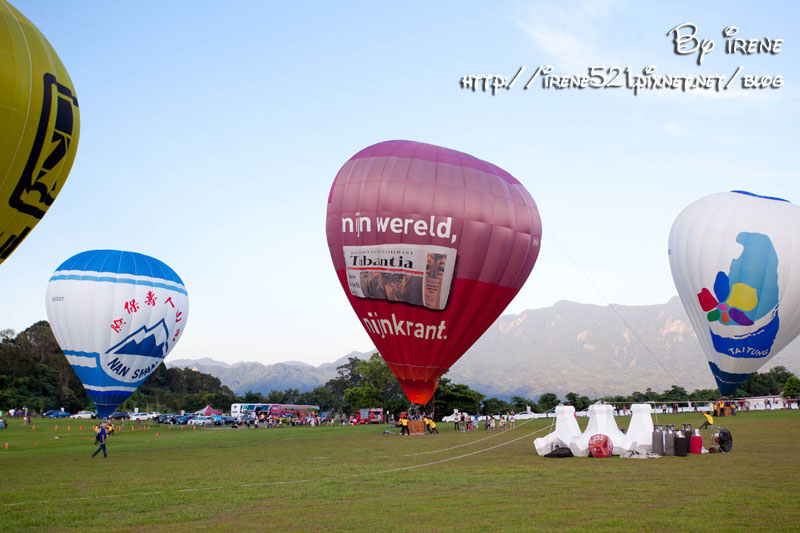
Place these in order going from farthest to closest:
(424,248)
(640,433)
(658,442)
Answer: (424,248) < (640,433) < (658,442)

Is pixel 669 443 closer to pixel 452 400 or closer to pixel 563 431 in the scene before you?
pixel 563 431

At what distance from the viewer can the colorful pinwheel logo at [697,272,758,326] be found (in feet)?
117

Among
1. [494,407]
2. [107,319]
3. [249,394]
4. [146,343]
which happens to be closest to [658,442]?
[107,319]

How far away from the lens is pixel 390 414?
69.9 metres

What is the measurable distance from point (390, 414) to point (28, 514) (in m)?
59.5

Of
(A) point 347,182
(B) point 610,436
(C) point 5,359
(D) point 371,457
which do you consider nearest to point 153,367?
(A) point 347,182

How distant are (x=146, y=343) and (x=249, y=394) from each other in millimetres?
75009

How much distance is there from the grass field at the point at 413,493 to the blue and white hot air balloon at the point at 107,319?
15.3 m

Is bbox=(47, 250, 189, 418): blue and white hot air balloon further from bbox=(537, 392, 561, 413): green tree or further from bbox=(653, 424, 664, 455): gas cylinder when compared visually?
bbox=(537, 392, 561, 413): green tree

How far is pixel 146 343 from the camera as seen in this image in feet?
129

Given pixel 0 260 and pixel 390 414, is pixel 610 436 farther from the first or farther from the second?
pixel 390 414

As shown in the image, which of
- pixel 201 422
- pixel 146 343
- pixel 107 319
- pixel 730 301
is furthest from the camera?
pixel 201 422

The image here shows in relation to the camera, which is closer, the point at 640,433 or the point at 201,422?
the point at 640,433

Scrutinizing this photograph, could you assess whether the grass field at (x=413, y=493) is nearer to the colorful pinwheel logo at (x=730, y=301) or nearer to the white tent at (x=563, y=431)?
the white tent at (x=563, y=431)
